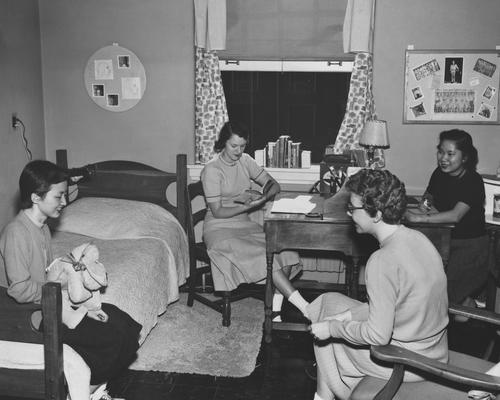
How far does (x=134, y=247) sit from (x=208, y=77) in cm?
155

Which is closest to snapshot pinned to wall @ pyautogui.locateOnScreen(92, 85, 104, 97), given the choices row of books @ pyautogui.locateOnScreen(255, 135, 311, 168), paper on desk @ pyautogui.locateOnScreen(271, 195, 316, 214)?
row of books @ pyautogui.locateOnScreen(255, 135, 311, 168)

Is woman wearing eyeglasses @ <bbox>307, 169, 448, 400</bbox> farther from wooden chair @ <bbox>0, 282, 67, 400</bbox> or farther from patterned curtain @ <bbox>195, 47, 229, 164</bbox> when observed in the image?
patterned curtain @ <bbox>195, 47, 229, 164</bbox>

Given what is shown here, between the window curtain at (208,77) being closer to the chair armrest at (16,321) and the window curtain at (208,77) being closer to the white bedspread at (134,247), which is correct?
the white bedspread at (134,247)

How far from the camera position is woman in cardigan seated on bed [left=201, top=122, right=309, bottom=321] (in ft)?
13.7

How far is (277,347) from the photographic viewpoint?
3.95 m

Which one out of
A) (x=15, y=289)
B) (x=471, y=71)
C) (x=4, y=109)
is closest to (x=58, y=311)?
(x=15, y=289)

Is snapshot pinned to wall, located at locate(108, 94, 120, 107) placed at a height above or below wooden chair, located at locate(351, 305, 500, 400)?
above

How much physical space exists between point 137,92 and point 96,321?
2672mm

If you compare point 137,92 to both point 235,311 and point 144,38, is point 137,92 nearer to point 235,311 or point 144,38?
point 144,38

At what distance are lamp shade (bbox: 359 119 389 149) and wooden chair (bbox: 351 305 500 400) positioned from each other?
6.83 feet

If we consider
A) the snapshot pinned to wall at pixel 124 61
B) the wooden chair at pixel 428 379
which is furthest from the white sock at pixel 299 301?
the snapshot pinned to wall at pixel 124 61

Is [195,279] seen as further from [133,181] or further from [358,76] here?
[358,76]

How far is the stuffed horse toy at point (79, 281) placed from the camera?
2.77 meters

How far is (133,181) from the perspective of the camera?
508 cm
